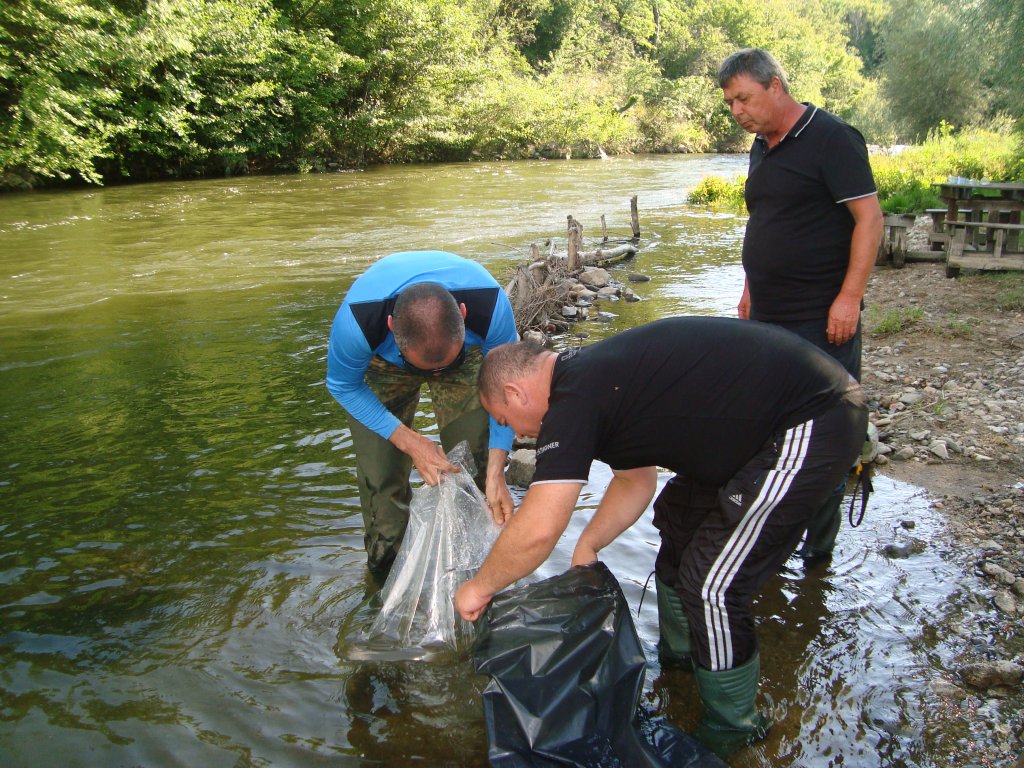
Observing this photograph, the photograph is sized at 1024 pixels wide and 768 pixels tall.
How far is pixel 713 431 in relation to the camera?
7.17 feet

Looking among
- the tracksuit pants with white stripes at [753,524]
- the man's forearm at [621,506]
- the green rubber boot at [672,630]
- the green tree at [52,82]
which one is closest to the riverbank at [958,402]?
the green rubber boot at [672,630]

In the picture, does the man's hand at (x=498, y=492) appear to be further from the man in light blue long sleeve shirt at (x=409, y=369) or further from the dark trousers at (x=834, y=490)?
the dark trousers at (x=834, y=490)

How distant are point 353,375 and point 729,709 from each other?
1720mm

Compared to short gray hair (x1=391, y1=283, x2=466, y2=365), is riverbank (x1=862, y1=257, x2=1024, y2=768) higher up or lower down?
lower down

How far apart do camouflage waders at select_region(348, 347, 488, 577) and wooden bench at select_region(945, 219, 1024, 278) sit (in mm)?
7209

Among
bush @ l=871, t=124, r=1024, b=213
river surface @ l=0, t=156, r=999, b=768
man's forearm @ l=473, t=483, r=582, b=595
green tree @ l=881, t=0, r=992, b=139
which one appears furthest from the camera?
green tree @ l=881, t=0, r=992, b=139

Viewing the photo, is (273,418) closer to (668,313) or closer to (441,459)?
(441,459)

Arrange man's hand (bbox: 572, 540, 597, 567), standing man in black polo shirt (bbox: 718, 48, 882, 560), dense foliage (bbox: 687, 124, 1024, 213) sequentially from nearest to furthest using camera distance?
man's hand (bbox: 572, 540, 597, 567)
standing man in black polo shirt (bbox: 718, 48, 882, 560)
dense foliage (bbox: 687, 124, 1024, 213)

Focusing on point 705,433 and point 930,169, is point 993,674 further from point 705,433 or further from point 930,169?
point 930,169

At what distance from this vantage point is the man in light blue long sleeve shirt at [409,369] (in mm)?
2516

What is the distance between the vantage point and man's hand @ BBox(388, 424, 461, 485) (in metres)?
2.98

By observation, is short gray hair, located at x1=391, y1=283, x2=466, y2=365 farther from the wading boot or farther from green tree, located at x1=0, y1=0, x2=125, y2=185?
green tree, located at x1=0, y1=0, x2=125, y2=185

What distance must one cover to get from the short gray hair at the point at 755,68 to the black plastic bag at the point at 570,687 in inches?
79.5

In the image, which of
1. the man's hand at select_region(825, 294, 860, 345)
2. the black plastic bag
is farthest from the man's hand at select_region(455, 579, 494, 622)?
the man's hand at select_region(825, 294, 860, 345)
